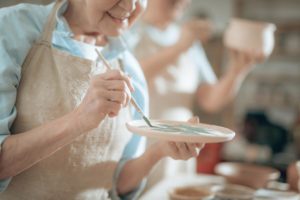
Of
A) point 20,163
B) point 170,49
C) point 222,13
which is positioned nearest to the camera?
point 20,163

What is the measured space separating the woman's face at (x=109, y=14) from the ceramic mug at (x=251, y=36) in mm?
1158

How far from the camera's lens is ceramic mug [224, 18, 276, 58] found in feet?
7.30

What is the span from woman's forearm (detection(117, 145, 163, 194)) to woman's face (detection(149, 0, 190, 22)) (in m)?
1.07

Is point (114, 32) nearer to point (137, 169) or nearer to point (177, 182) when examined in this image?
point (137, 169)

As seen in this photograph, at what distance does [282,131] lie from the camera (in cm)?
486

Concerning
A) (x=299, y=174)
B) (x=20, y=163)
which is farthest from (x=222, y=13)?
(x=20, y=163)

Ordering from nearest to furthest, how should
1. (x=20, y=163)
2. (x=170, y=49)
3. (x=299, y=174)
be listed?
1. (x=20, y=163)
2. (x=299, y=174)
3. (x=170, y=49)

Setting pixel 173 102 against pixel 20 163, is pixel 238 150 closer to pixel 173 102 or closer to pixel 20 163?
pixel 173 102

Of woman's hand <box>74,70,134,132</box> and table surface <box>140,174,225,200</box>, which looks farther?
table surface <box>140,174,225,200</box>

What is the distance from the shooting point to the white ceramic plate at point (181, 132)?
100 cm

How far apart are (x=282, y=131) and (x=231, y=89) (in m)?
2.58

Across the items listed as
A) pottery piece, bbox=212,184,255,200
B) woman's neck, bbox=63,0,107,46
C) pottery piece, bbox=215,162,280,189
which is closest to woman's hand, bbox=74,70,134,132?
woman's neck, bbox=63,0,107,46

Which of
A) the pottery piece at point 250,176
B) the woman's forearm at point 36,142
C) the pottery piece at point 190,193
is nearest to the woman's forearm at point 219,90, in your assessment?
the pottery piece at point 250,176

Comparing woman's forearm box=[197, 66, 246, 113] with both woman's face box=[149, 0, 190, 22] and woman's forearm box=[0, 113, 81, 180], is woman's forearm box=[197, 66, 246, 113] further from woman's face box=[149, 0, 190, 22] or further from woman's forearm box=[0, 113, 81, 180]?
woman's forearm box=[0, 113, 81, 180]
